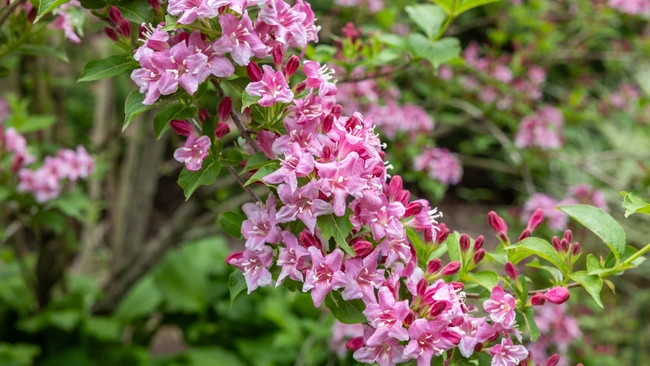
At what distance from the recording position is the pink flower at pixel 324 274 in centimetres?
95

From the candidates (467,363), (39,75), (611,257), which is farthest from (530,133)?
(39,75)

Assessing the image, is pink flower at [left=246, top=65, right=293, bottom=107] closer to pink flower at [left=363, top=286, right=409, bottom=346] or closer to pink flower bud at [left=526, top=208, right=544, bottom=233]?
pink flower at [left=363, top=286, right=409, bottom=346]

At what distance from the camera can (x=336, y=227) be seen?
0.94 m

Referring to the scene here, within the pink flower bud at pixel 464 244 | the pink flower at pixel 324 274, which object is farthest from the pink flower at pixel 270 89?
the pink flower bud at pixel 464 244

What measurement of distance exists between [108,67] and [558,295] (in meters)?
0.87

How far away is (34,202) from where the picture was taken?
2139 millimetres

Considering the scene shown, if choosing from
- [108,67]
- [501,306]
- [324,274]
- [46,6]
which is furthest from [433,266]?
[46,6]

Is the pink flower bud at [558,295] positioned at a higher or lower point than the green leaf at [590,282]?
lower

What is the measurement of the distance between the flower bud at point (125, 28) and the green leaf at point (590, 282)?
877mm

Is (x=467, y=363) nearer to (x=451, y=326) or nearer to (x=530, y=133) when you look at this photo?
(x=451, y=326)

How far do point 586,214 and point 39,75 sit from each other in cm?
251

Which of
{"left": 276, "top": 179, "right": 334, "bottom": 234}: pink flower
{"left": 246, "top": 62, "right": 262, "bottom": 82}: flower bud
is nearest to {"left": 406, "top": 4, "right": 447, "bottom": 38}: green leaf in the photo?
{"left": 246, "top": 62, "right": 262, "bottom": 82}: flower bud

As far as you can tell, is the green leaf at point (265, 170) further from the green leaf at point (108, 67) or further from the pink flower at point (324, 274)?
the green leaf at point (108, 67)

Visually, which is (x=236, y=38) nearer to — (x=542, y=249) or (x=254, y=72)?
(x=254, y=72)
